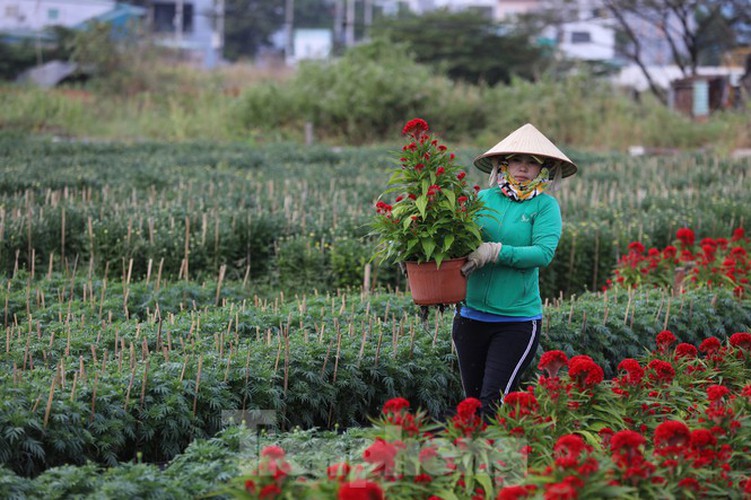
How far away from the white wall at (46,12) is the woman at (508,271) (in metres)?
39.0

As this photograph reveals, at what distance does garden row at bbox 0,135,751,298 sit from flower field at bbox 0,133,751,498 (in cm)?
4

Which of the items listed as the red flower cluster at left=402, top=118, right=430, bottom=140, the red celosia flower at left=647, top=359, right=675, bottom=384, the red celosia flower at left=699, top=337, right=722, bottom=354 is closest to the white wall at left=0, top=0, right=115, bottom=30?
the red flower cluster at left=402, top=118, right=430, bottom=140

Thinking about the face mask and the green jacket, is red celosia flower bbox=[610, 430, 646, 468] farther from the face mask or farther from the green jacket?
the face mask

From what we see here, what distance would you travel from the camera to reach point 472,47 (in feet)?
143

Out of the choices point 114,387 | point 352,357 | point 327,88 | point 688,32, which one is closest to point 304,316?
point 352,357

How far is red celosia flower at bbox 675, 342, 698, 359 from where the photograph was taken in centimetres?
517

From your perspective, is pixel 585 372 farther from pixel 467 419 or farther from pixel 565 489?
pixel 565 489

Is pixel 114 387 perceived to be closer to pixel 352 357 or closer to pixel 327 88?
pixel 352 357

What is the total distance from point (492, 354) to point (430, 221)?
751 mm

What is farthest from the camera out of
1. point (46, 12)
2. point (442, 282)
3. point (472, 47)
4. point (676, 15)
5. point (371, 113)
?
point (46, 12)

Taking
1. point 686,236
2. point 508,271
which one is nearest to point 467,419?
point 508,271

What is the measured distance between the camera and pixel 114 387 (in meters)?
5.12

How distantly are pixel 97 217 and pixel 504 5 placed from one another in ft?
223

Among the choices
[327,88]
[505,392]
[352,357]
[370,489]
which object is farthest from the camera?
[327,88]
